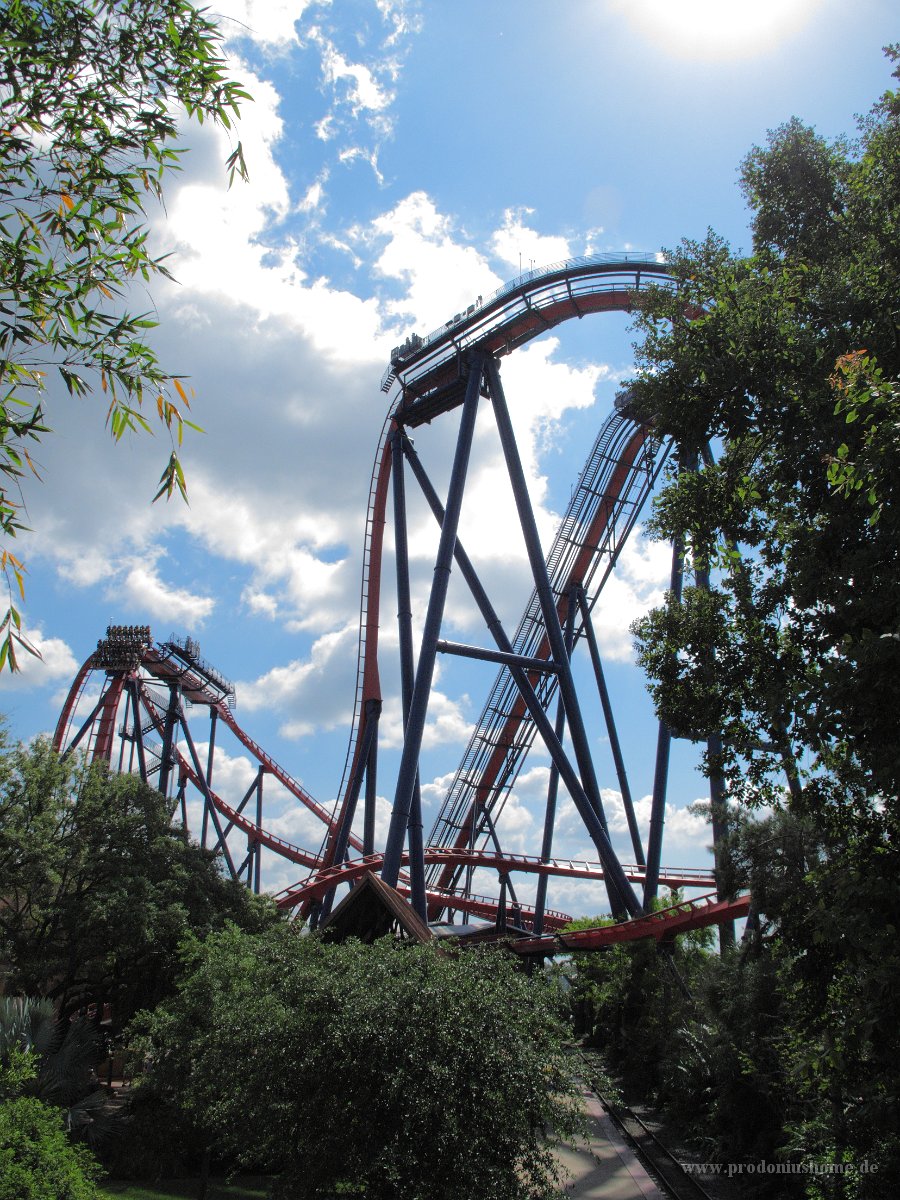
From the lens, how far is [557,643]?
16.2 metres

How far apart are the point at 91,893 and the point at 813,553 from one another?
14720 mm

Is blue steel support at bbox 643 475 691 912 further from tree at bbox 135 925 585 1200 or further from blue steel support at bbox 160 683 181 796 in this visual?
blue steel support at bbox 160 683 181 796

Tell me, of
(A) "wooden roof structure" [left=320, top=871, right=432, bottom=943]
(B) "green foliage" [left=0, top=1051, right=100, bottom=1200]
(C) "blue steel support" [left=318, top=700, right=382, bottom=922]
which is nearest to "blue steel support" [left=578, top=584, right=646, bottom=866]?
(C) "blue steel support" [left=318, top=700, right=382, bottom=922]

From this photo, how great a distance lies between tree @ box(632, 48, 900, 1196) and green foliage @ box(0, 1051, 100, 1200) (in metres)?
5.80

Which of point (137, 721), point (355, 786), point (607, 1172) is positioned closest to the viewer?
point (607, 1172)

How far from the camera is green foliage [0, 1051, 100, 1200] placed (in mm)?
6723

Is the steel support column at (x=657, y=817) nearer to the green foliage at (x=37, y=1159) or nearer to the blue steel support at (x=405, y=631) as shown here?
the blue steel support at (x=405, y=631)

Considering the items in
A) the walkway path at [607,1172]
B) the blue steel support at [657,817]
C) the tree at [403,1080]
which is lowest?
the walkway path at [607,1172]

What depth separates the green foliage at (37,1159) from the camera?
265 inches

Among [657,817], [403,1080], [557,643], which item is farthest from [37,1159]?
[657,817]

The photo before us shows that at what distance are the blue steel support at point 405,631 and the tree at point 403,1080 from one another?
7.21 meters

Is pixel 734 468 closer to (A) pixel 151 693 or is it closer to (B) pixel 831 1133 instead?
(B) pixel 831 1133

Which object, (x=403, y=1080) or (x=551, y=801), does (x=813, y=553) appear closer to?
(x=403, y=1080)

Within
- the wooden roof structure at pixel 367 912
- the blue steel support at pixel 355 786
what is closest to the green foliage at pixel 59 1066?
the wooden roof structure at pixel 367 912
